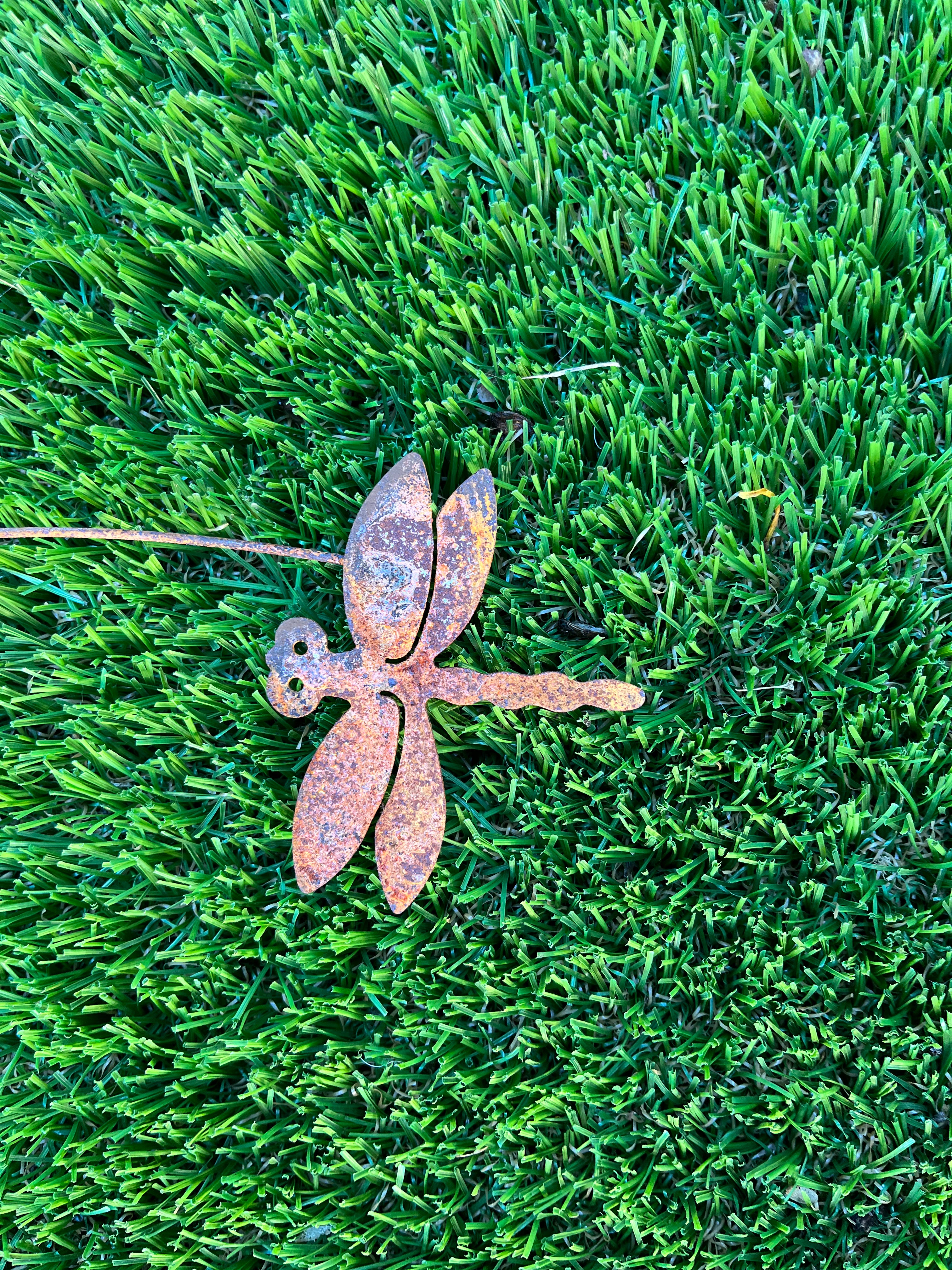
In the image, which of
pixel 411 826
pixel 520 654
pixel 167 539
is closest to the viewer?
pixel 411 826

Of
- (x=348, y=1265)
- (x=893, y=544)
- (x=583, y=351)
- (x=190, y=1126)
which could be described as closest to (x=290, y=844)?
(x=190, y=1126)

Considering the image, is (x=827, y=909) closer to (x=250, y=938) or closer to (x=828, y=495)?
(x=828, y=495)

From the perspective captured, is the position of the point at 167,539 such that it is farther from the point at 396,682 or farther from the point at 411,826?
the point at 411,826

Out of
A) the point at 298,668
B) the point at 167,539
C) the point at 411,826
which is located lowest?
the point at 411,826

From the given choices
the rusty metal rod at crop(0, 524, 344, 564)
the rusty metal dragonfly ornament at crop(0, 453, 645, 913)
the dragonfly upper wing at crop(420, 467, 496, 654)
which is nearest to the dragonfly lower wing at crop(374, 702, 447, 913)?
the rusty metal dragonfly ornament at crop(0, 453, 645, 913)

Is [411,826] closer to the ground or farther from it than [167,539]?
closer to the ground

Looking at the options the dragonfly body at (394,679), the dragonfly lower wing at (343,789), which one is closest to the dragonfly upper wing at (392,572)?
the dragonfly body at (394,679)

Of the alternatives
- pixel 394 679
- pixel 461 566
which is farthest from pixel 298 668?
pixel 461 566
